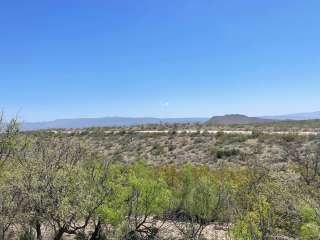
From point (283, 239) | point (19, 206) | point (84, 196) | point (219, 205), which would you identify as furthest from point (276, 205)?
point (19, 206)

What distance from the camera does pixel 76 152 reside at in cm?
1855

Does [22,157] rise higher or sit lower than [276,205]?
higher

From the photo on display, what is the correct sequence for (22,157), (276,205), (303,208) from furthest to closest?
(22,157) → (276,205) → (303,208)

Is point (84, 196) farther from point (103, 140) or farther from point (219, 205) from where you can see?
point (103, 140)

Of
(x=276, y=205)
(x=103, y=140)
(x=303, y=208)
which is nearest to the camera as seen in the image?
(x=303, y=208)

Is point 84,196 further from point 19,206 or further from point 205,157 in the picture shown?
point 205,157

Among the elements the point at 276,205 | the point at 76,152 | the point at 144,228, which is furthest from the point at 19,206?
the point at 276,205

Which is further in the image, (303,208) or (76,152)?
(76,152)

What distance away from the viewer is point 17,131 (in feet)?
61.4

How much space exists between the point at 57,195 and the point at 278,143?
3198 centimetres

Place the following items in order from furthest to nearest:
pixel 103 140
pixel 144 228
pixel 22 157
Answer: pixel 103 140 < pixel 144 228 < pixel 22 157

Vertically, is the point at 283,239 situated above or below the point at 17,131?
below

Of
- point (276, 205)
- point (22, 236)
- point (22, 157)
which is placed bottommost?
point (22, 236)

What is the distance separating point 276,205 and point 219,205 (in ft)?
16.5
